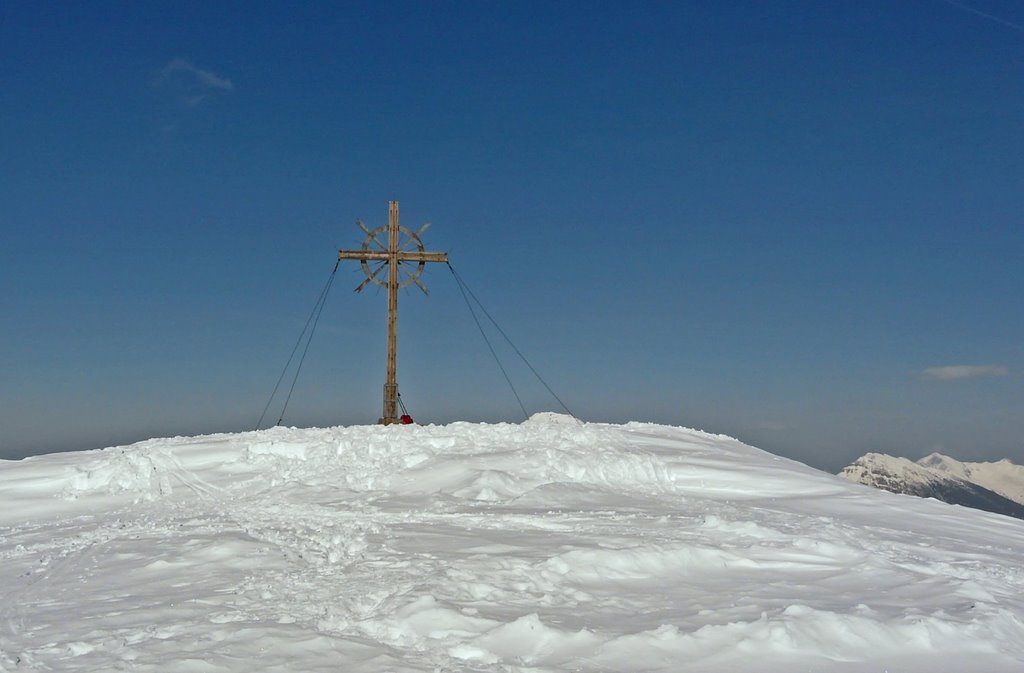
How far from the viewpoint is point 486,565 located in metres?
9.00

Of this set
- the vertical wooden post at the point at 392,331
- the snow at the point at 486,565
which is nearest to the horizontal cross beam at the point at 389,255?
the vertical wooden post at the point at 392,331

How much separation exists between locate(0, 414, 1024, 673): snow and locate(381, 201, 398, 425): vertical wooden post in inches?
175

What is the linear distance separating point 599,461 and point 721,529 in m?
5.25

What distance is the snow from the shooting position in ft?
22.0

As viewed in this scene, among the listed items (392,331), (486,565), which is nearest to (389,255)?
(392,331)

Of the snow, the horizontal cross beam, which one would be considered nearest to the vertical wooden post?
the horizontal cross beam

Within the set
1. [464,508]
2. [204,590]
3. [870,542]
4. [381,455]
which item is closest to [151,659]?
[204,590]

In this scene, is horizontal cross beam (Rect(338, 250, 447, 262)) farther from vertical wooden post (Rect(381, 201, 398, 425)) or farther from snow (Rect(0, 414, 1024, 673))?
snow (Rect(0, 414, 1024, 673))

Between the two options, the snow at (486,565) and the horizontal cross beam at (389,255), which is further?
the horizontal cross beam at (389,255)

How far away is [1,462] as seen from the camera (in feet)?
58.9

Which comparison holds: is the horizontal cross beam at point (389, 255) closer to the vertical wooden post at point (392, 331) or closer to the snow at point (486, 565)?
the vertical wooden post at point (392, 331)

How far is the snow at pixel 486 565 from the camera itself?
670cm

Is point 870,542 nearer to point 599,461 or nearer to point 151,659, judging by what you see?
point 599,461

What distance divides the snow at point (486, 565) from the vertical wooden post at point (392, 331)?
175 inches
